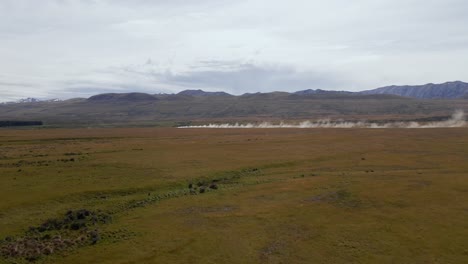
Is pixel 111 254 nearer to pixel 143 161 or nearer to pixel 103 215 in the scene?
pixel 103 215

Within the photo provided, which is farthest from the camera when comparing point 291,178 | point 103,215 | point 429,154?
point 429,154

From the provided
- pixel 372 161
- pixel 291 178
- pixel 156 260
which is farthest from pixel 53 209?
pixel 372 161

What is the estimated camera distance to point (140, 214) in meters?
36.6

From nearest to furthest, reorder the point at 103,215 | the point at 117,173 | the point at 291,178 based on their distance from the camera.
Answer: the point at 103,215 < the point at 291,178 < the point at 117,173

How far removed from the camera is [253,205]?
3862 cm

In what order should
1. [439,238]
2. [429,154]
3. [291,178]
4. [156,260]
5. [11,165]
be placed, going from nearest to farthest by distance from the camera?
[156,260] < [439,238] < [291,178] < [11,165] < [429,154]

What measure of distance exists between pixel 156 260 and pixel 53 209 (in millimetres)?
17455

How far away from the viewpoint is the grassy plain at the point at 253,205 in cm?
2756

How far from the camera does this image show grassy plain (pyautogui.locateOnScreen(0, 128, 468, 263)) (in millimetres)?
27562

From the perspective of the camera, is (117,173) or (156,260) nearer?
(156,260)

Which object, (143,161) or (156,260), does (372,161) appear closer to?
(143,161)

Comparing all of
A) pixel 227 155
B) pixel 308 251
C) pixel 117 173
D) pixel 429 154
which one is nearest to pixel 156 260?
pixel 308 251

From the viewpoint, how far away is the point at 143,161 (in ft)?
217

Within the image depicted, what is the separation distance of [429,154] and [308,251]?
177 feet
